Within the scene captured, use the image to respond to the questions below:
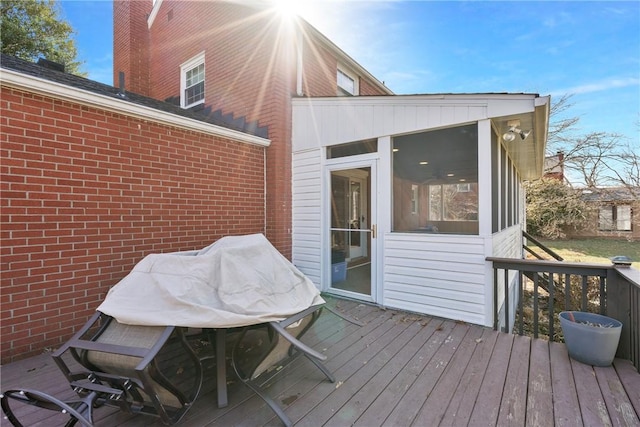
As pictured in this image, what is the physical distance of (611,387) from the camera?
232 cm

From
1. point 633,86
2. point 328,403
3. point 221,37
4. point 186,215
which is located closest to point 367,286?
point 328,403

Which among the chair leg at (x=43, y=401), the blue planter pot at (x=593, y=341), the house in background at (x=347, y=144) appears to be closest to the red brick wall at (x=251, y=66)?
the house in background at (x=347, y=144)

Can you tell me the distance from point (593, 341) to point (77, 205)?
17.3ft

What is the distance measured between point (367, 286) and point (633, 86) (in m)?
13.9

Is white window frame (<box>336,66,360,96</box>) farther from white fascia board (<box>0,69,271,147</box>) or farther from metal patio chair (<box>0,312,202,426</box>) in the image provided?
metal patio chair (<box>0,312,202,426</box>)

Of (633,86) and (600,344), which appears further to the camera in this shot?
(633,86)

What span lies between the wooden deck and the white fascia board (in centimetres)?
265

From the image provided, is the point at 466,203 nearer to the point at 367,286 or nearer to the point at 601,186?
the point at 367,286

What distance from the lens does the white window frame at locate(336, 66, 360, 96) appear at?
7.03m

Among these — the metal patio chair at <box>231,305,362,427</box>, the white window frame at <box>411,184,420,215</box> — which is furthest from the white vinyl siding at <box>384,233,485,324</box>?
the white window frame at <box>411,184,420,215</box>

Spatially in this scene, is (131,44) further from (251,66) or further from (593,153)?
(593,153)

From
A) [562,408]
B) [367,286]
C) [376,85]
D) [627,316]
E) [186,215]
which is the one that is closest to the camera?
[562,408]

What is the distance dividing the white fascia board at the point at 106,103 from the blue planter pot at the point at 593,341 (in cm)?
486

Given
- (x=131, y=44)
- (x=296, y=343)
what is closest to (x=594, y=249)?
(x=296, y=343)
